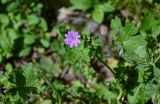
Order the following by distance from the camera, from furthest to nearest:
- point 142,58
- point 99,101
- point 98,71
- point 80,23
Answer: point 80,23 → point 98,71 → point 99,101 → point 142,58

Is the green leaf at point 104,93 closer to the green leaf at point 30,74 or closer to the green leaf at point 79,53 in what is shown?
the green leaf at point 79,53

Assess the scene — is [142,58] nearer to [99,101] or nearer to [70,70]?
[99,101]

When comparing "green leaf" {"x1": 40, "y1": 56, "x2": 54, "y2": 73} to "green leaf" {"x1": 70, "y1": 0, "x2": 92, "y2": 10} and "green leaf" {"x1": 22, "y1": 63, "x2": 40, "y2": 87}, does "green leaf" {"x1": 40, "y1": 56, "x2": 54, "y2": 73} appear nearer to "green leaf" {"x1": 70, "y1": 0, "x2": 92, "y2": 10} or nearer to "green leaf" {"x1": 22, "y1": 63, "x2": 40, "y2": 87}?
"green leaf" {"x1": 70, "y1": 0, "x2": 92, "y2": 10}

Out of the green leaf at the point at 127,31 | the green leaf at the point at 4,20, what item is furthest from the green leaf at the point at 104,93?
the green leaf at the point at 4,20

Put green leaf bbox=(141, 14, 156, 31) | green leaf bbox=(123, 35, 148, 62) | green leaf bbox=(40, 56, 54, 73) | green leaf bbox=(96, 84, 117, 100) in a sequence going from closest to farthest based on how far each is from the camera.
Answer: green leaf bbox=(123, 35, 148, 62), green leaf bbox=(96, 84, 117, 100), green leaf bbox=(141, 14, 156, 31), green leaf bbox=(40, 56, 54, 73)

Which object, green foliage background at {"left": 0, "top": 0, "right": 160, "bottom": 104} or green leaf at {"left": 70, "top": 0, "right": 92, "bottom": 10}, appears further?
green leaf at {"left": 70, "top": 0, "right": 92, "bottom": 10}

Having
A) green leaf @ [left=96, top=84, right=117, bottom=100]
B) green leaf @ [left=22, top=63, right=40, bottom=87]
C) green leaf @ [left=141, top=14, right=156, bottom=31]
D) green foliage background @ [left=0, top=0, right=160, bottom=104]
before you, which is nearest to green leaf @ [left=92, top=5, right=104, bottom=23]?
green foliage background @ [left=0, top=0, right=160, bottom=104]

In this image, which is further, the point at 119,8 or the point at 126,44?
the point at 119,8

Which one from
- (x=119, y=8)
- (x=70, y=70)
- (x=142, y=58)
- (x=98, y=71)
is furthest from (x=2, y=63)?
(x=142, y=58)
